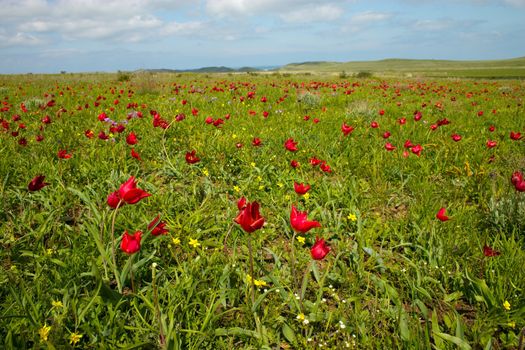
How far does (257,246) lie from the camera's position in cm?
278

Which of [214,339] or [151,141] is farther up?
A: [151,141]

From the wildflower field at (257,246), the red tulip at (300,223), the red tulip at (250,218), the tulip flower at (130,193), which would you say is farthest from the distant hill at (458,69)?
the tulip flower at (130,193)

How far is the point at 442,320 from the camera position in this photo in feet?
6.93

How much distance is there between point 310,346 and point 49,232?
2429mm

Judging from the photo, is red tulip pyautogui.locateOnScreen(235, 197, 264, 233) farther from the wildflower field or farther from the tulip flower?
the tulip flower

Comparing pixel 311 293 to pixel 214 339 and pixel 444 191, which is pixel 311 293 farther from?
pixel 444 191

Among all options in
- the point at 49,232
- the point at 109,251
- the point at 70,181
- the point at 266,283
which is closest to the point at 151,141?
the point at 70,181

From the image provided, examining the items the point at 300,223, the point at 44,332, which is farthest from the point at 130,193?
the point at 300,223

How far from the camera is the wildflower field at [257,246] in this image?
183 cm

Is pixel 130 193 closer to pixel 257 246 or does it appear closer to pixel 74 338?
pixel 74 338

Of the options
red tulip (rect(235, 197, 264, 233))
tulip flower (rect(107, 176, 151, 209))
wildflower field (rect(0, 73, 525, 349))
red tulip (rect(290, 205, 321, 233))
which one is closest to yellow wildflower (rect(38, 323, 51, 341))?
wildflower field (rect(0, 73, 525, 349))

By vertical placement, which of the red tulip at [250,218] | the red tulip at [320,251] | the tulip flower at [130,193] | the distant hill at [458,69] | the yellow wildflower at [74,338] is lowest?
the yellow wildflower at [74,338]

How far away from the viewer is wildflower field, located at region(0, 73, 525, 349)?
183 centimetres

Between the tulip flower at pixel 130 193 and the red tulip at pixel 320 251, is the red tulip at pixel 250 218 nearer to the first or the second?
the red tulip at pixel 320 251
